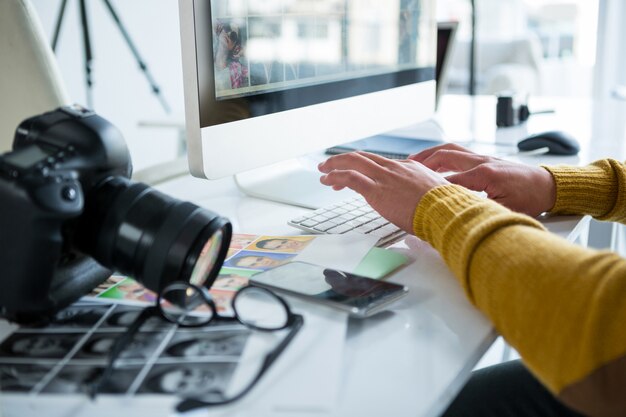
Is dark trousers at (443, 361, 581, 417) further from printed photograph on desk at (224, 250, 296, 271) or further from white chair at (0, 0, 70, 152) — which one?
white chair at (0, 0, 70, 152)

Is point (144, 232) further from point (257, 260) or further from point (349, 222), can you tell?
point (349, 222)

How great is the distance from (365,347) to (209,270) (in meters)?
0.16

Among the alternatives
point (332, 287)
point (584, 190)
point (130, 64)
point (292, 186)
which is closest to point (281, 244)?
point (332, 287)

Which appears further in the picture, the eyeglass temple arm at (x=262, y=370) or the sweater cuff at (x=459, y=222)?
the sweater cuff at (x=459, y=222)

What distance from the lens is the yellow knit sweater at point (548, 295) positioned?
1.56 ft

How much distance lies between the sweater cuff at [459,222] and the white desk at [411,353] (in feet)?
0.09

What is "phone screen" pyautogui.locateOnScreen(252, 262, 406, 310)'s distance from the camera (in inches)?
22.3

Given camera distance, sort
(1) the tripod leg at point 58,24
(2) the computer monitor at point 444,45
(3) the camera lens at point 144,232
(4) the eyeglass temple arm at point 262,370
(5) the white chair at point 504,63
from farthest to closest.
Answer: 1. (5) the white chair at point 504,63
2. (1) the tripod leg at point 58,24
3. (2) the computer monitor at point 444,45
4. (3) the camera lens at point 144,232
5. (4) the eyeglass temple arm at point 262,370

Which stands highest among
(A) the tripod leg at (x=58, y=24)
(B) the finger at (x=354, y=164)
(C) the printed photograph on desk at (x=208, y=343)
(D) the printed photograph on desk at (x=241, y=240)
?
(A) the tripod leg at (x=58, y=24)

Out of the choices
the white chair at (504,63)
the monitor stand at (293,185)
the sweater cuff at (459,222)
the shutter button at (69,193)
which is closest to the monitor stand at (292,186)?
the monitor stand at (293,185)

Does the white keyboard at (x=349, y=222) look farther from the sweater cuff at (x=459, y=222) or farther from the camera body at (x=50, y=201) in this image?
the camera body at (x=50, y=201)

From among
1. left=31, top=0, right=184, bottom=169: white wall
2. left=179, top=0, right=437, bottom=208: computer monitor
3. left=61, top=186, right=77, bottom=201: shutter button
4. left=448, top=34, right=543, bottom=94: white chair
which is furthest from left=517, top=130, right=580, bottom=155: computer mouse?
left=448, top=34, right=543, bottom=94: white chair

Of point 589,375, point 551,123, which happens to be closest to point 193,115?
point 589,375

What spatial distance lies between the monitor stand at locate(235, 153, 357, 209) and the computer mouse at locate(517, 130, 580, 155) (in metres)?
0.38
